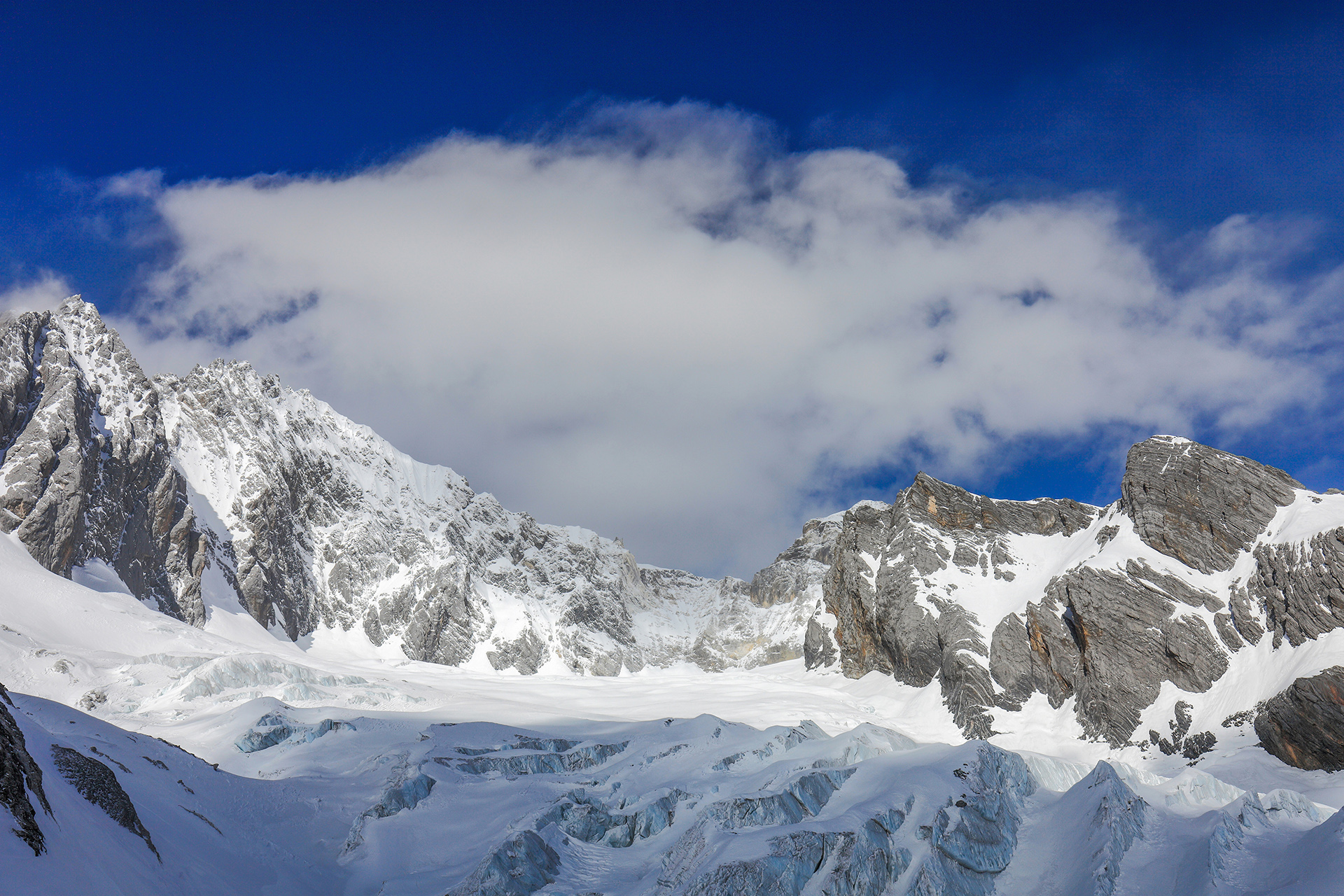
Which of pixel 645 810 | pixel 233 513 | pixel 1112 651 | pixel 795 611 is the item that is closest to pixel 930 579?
pixel 1112 651

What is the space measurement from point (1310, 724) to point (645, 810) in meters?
37.7

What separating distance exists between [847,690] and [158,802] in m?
72.8

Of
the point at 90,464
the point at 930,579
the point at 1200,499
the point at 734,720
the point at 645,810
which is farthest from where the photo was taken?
the point at 90,464

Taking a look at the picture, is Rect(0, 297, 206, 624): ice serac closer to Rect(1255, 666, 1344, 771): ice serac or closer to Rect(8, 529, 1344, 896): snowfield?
Rect(8, 529, 1344, 896): snowfield

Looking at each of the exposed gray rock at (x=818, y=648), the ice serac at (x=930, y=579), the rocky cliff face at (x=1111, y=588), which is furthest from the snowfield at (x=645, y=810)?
the exposed gray rock at (x=818, y=648)

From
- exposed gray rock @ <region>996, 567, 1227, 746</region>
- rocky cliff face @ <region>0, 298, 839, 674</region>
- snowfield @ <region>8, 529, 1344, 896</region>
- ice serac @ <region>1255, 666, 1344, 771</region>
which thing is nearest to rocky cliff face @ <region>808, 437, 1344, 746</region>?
exposed gray rock @ <region>996, 567, 1227, 746</region>

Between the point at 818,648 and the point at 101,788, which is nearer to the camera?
the point at 101,788

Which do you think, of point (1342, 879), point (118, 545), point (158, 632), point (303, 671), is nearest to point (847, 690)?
point (303, 671)

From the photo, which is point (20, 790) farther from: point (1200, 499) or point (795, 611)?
point (795, 611)

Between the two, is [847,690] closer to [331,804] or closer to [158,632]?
[331,804]

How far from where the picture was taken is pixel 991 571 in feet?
252

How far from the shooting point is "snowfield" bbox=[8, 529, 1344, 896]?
66.3 ft

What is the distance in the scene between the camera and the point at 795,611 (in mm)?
199875

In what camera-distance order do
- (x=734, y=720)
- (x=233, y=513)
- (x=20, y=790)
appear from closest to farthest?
(x=20, y=790) → (x=734, y=720) → (x=233, y=513)
